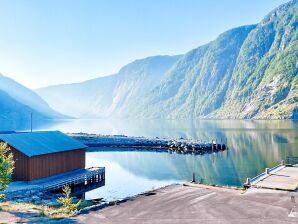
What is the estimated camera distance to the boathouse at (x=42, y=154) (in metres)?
51.1

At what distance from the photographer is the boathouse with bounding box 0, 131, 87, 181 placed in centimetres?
5110

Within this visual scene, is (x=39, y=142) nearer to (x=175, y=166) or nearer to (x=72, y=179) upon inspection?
(x=72, y=179)

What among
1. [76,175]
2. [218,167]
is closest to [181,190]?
[76,175]

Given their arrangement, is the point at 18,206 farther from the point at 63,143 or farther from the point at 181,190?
the point at 63,143

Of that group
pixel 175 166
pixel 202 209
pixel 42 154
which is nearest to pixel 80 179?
pixel 42 154

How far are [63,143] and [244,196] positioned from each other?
1259 inches

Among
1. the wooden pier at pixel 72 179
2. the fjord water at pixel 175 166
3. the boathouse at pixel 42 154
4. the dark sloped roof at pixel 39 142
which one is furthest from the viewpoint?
the fjord water at pixel 175 166

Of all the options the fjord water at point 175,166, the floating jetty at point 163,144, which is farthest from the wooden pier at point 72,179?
the floating jetty at point 163,144

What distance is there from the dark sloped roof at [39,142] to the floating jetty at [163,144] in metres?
63.1

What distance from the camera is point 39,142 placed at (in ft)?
184

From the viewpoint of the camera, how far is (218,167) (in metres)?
82.6

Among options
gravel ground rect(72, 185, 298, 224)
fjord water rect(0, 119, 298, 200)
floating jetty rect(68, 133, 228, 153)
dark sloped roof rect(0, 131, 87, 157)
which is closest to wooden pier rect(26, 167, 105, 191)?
fjord water rect(0, 119, 298, 200)

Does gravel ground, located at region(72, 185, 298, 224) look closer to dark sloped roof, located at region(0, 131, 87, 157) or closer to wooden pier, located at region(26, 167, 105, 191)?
wooden pier, located at region(26, 167, 105, 191)

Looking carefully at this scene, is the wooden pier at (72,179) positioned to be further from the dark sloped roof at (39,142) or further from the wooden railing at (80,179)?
the dark sloped roof at (39,142)
